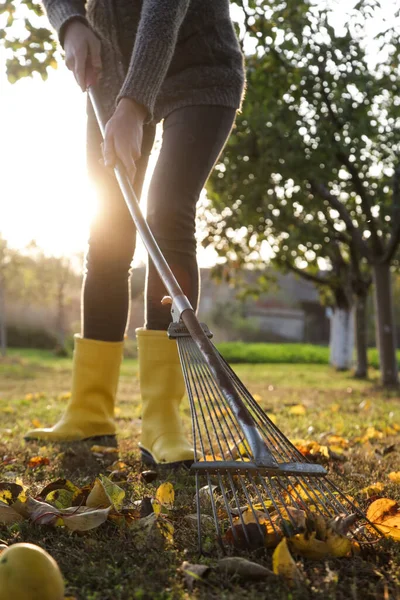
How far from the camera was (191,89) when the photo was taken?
229cm

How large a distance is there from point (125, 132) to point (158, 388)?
3.03ft

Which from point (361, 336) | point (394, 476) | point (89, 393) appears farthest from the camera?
point (361, 336)

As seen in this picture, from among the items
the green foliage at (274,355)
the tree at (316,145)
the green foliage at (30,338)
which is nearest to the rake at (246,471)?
the tree at (316,145)

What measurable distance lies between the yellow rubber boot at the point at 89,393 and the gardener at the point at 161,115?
0.41 m

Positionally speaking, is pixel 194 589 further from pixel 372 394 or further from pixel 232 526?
pixel 372 394

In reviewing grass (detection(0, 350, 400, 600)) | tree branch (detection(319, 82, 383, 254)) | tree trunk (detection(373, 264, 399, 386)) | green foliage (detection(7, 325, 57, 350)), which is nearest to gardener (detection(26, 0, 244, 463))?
grass (detection(0, 350, 400, 600))

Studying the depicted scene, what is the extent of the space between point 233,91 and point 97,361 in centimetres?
127

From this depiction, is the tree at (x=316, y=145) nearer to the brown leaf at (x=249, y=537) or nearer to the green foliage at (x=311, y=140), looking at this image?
the green foliage at (x=311, y=140)

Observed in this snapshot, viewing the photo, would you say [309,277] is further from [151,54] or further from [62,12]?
[151,54]

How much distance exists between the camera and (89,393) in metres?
2.73

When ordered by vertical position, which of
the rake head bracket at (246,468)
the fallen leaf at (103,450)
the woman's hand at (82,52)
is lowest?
the fallen leaf at (103,450)

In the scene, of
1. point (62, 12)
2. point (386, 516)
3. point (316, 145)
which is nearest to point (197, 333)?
point (386, 516)

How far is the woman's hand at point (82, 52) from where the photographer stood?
2373mm

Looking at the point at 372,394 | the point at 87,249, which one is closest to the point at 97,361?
the point at 87,249
